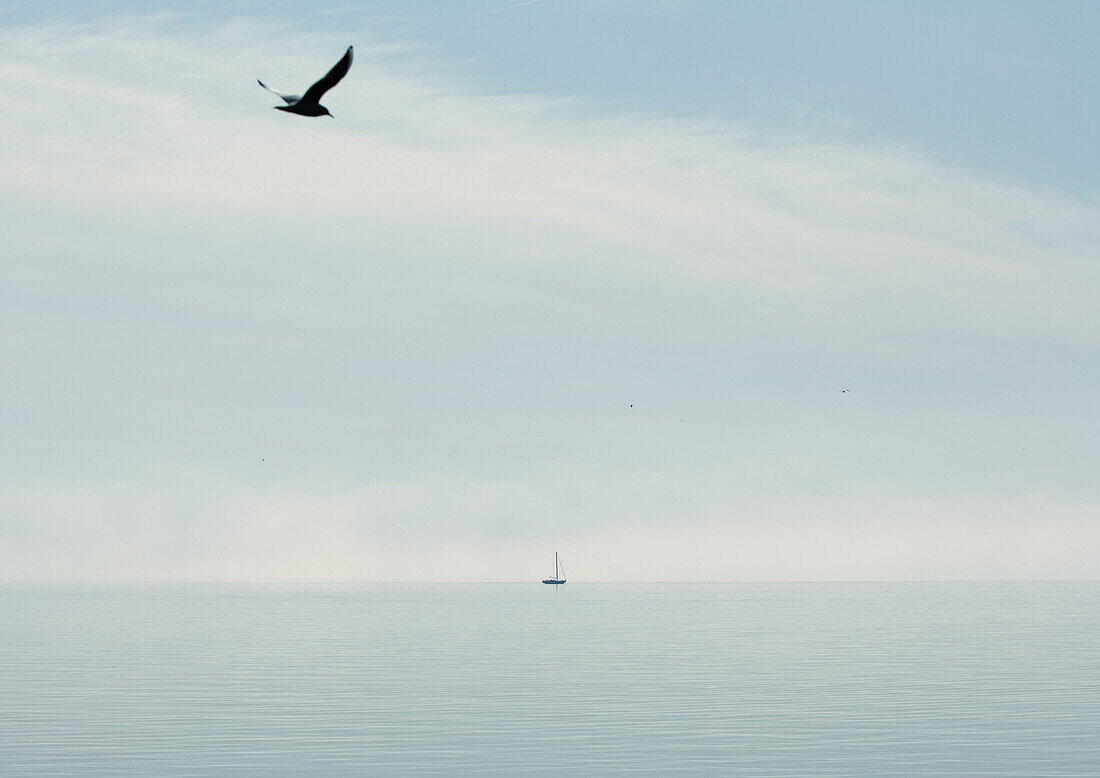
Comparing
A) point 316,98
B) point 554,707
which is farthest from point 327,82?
point 554,707

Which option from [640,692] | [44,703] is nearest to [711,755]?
[640,692]

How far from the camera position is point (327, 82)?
98.6ft

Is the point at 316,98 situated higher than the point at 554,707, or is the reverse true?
the point at 316,98

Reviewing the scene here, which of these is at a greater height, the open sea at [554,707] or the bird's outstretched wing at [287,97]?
the bird's outstretched wing at [287,97]

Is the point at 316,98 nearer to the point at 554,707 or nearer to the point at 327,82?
the point at 327,82

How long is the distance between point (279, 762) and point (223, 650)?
68.2 meters

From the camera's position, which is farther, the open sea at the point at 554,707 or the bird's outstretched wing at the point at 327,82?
the open sea at the point at 554,707

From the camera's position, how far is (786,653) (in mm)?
111500

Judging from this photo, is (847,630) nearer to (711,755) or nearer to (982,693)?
(982,693)

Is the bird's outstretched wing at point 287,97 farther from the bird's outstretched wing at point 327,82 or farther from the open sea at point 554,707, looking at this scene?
the open sea at point 554,707

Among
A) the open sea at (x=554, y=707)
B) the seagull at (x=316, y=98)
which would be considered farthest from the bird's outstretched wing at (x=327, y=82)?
the open sea at (x=554, y=707)

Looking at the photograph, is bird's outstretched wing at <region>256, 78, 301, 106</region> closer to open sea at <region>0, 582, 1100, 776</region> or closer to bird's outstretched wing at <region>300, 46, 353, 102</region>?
bird's outstretched wing at <region>300, 46, 353, 102</region>

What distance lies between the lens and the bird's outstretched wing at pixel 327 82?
97.0 feet

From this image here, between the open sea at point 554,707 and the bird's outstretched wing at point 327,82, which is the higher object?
the bird's outstretched wing at point 327,82
